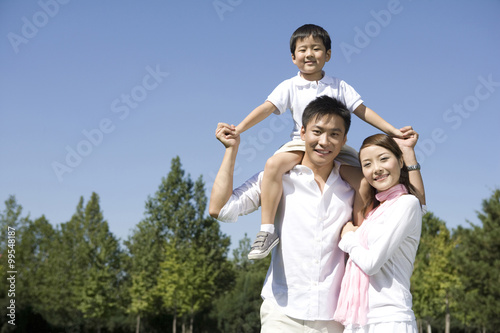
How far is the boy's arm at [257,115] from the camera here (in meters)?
3.55

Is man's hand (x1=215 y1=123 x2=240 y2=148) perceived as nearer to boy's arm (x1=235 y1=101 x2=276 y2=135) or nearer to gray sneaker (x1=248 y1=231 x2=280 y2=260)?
boy's arm (x1=235 y1=101 x2=276 y2=135)

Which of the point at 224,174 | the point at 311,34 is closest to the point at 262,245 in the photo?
the point at 224,174

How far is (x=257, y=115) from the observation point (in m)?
3.70

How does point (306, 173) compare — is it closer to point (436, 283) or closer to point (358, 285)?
point (358, 285)

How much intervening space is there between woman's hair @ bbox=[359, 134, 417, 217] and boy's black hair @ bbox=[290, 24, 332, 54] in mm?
1109

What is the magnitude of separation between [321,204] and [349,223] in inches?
9.2

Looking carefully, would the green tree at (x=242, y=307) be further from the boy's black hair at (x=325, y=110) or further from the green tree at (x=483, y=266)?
the boy's black hair at (x=325, y=110)

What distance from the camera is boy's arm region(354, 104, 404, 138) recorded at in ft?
11.7

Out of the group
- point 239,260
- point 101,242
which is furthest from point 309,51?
point 239,260

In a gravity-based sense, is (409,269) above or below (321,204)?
below

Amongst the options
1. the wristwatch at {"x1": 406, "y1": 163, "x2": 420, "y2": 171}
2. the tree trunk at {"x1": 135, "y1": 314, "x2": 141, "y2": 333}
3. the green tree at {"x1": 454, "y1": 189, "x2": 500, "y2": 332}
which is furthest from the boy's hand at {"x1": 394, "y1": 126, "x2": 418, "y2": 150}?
the tree trunk at {"x1": 135, "y1": 314, "x2": 141, "y2": 333}

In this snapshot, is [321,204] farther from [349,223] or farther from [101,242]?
[101,242]

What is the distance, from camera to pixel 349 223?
3246mm

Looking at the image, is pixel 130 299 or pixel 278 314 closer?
pixel 278 314
